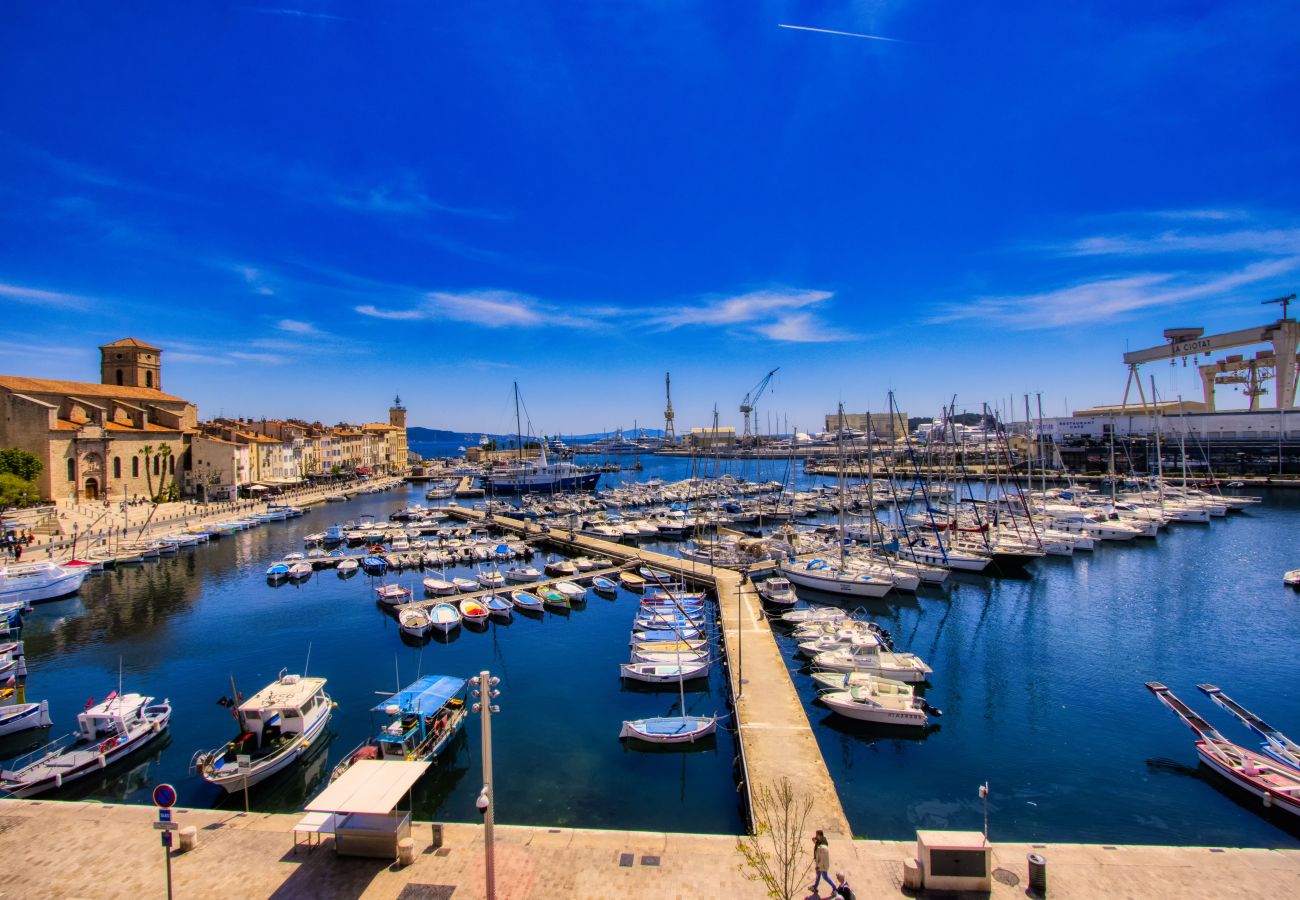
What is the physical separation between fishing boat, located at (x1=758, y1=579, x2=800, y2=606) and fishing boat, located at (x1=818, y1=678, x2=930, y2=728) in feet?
41.7

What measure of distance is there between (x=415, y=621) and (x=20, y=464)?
5122 cm

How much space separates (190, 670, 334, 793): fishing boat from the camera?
18.6m

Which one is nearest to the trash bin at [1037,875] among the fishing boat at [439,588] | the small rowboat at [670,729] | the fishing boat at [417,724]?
the small rowboat at [670,729]

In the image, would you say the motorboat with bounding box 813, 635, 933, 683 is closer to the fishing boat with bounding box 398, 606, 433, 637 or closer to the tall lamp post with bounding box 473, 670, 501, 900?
the tall lamp post with bounding box 473, 670, 501, 900

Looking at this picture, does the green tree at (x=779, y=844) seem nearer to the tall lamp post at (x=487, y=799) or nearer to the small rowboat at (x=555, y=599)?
the tall lamp post at (x=487, y=799)

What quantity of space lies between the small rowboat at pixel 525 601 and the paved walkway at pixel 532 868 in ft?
79.9

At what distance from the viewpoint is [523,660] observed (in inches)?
1219

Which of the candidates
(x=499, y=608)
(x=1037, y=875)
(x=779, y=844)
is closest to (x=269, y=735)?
(x=779, y=844)

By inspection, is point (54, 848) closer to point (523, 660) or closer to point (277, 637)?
point (523, 660)

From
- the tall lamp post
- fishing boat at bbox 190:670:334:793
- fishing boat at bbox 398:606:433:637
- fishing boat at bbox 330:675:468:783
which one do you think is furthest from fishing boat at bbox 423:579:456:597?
the tall lamp post

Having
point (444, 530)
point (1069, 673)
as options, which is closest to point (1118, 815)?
point (1069, 673)

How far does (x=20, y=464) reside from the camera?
58.1 meters

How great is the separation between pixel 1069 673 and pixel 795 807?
63.1 ft

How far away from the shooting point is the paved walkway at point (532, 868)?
12.1 m
